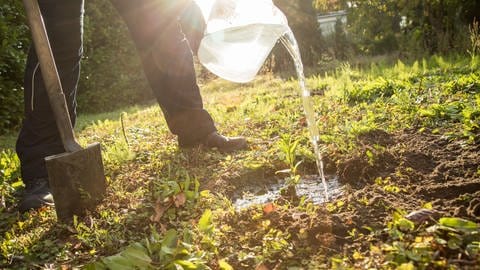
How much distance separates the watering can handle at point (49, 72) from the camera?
1.93 meters

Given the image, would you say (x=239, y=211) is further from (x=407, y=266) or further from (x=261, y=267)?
(x=407, y=266)

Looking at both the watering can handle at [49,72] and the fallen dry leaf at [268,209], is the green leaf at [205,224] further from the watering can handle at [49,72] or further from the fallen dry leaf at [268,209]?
the watering can handle at [49,72]

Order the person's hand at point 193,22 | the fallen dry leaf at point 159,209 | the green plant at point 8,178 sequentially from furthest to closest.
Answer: the person's hand at point 193,22
the green plant at point 8,178
the fallen dry leaf at point 159,209

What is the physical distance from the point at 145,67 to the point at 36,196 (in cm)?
97

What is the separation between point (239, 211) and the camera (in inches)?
66.5

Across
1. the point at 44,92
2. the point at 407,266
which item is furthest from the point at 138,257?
the point at 44,92

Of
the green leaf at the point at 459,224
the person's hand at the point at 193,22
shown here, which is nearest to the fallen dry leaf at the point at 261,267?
the green leaf at the point at 459,224

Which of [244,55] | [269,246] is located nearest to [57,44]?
[244,55]

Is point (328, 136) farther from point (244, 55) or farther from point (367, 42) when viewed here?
point (367, 42)

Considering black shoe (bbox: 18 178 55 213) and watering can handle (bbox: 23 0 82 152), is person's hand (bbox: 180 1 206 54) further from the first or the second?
black shoe (bbox: 18 178 55 213)

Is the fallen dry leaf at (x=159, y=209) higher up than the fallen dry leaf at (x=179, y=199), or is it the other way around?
the fallen dry leaf at (x=179, y=199)

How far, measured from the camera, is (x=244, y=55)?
225 centimetres

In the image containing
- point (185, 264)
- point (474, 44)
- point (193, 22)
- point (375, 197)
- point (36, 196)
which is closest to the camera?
point (185, 264)

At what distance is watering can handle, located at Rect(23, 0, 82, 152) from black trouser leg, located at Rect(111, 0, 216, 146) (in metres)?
0.57
